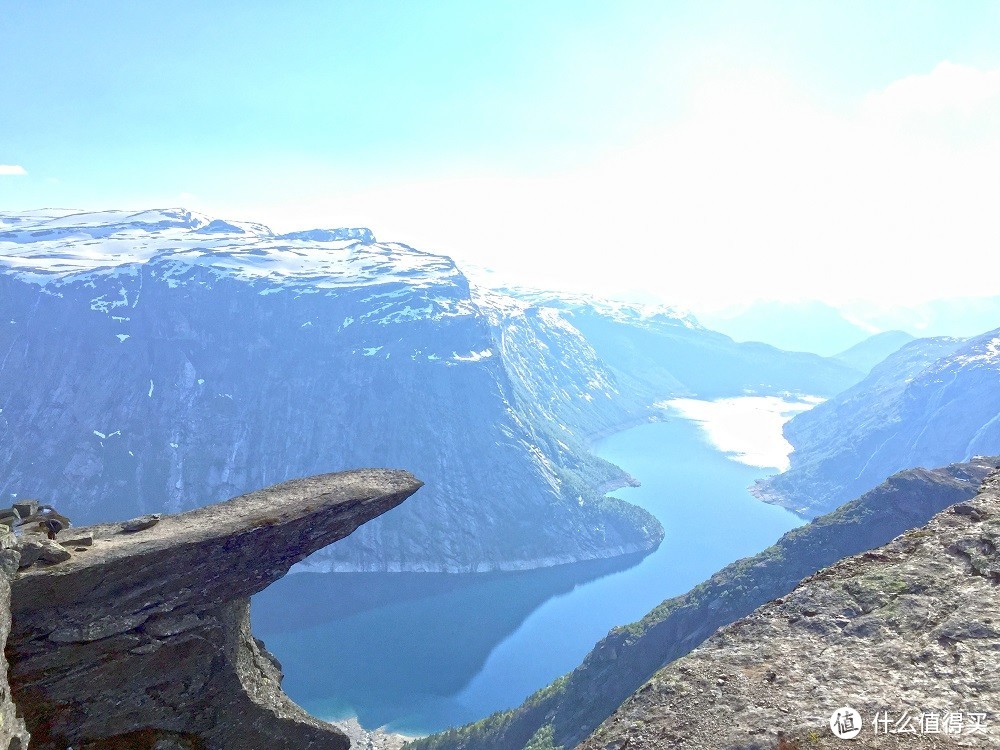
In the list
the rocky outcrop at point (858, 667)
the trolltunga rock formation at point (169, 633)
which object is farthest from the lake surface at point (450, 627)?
the rocky outcrop at point (858, 667)

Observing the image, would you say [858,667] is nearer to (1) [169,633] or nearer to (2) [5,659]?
(1) [169,633]

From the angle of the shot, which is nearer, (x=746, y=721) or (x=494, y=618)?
(x=746, y=721)

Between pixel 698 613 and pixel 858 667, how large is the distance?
8208cm

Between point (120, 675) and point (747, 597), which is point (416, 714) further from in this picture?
point (120, 675)

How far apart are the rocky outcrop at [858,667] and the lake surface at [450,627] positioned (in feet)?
387

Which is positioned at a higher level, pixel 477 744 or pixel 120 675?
pixel 120 675

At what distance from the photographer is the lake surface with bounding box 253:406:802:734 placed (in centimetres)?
11819

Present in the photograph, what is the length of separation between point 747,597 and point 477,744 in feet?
136

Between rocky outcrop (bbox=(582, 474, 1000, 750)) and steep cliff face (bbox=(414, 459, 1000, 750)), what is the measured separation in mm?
67199

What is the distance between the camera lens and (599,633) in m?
144

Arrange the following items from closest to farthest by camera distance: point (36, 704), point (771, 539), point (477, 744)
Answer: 1. point (36, 704)
2. point (477, 744)
3. point (771, 539)

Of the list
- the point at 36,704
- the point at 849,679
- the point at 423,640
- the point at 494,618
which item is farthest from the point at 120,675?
the point at 494,618

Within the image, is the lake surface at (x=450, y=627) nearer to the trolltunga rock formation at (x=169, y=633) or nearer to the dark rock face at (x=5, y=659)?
the trolltunga rock formation at (x=169, y=633)

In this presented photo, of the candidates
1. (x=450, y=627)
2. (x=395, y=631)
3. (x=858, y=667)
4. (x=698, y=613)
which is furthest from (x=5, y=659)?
(x=450, y=627)
